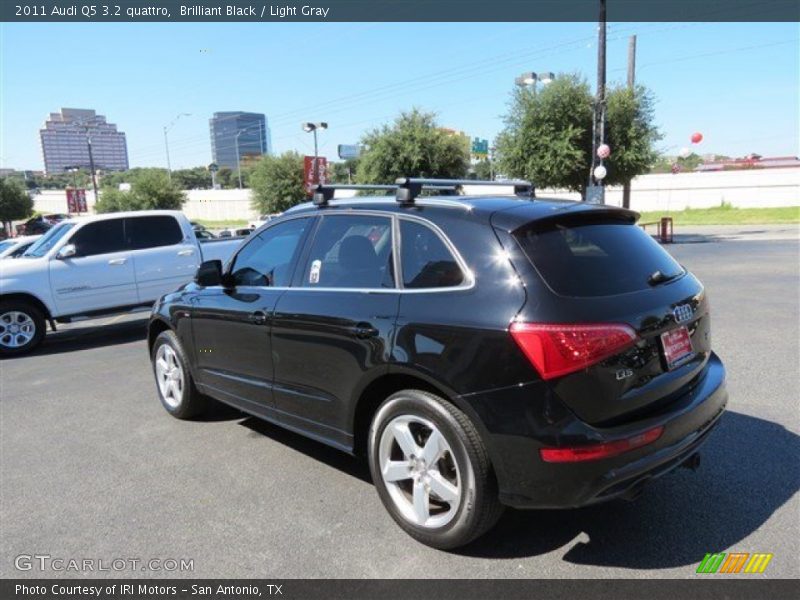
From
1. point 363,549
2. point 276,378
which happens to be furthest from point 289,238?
point 363,549

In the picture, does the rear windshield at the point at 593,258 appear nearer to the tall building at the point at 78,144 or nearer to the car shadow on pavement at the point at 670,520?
the car shadow on pavement at the point at 670,520

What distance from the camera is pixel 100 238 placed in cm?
960

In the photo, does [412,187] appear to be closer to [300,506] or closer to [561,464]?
[561,464]

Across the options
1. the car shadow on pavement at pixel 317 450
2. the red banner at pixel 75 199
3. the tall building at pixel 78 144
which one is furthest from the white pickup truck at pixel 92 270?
the tall building at pixel 78 144

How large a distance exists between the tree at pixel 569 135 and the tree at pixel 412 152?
4.46 meters

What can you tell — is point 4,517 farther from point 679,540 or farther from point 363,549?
point 679,540

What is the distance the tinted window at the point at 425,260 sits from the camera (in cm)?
308

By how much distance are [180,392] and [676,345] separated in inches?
157

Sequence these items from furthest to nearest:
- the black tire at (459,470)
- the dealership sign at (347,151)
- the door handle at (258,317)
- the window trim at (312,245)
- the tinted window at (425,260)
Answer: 1. the dealership sign at (347,151)
2. the door handle at (258,317)
3. the window trim at (312,245)
4. the tinted window at (425,260)
5. the black tire at (459,470)

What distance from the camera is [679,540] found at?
3076mm

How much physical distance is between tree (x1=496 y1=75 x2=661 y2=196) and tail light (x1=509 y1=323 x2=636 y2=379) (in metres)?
21.4

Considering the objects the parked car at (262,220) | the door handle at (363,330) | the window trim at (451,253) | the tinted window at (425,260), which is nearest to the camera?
the window trim at (451,253)

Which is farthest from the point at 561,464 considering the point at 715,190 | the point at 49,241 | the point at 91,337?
the point at 715,190
